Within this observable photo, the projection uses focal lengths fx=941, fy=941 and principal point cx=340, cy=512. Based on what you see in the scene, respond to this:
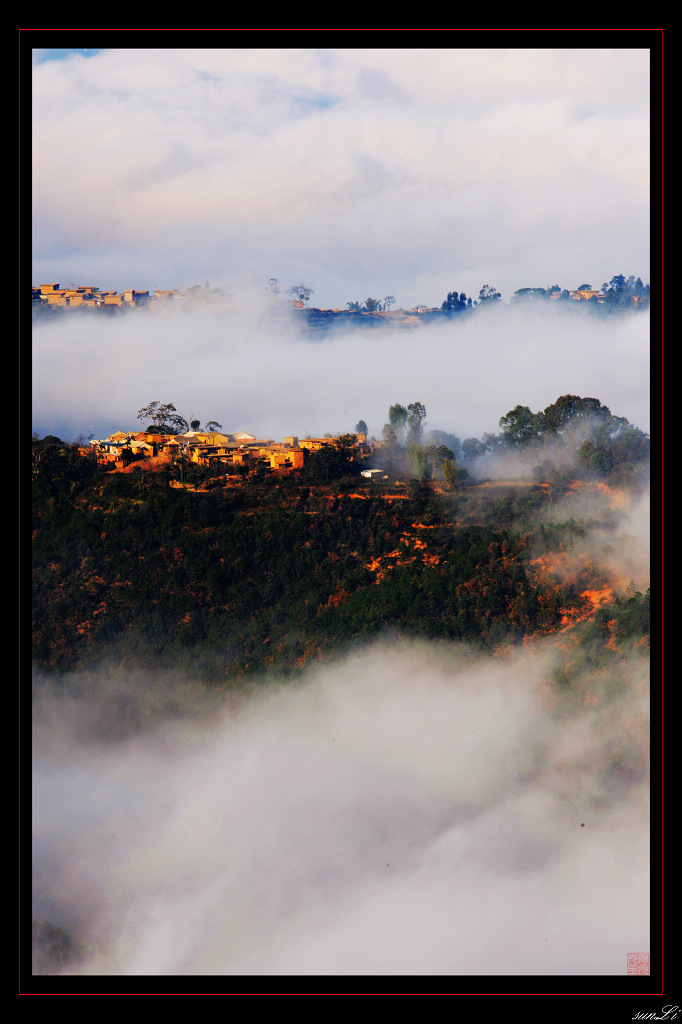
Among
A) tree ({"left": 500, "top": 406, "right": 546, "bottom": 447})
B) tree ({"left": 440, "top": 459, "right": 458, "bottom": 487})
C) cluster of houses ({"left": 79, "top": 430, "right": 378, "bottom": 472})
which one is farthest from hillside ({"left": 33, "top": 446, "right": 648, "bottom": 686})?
tree ({"left": 500, "top": 406, "right": 546, "bottom": 447})

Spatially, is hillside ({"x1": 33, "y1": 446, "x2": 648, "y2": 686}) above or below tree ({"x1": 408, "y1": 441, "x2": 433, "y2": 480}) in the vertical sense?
below

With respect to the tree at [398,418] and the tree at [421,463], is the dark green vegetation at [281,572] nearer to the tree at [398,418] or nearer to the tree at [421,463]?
the tree at [421,463]

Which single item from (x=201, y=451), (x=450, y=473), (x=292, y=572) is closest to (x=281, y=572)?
(x=292, y=572)

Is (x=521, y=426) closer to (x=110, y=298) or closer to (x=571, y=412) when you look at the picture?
(x=571, y=412)

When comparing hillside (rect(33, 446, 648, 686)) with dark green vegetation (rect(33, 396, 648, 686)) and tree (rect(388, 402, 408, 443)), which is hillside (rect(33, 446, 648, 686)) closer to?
dark green vegetation (rect(33, 396, 648, 686))

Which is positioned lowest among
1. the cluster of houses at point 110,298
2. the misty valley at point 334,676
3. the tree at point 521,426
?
the misty valley at point 334,676

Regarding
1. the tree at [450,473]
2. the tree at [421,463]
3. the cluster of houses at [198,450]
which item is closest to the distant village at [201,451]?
the cluster of houses at [198,450]
